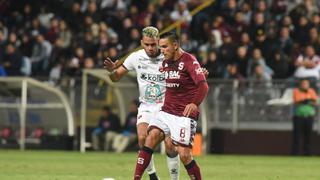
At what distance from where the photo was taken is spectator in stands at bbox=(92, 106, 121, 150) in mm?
28016

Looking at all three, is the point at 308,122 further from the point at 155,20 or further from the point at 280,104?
the point at 155,20

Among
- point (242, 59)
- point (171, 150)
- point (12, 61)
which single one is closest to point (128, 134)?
point (242, 59)

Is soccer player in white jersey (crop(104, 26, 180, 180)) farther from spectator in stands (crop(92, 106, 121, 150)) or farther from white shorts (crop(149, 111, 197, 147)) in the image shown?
spectator in stands (crop(92, 106, 121, 150))

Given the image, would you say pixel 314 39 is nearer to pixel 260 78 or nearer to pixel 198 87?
pixel 260 78

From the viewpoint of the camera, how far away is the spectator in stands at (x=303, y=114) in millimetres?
26719

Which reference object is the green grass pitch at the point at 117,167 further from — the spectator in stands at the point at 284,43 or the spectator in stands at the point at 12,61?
the spectator in stands at the point at 284,43

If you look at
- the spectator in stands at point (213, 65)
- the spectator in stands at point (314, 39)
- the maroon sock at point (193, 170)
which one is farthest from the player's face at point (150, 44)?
the spectator in stands at point (314, 39)

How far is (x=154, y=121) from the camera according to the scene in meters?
14.9

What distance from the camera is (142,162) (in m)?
14.6

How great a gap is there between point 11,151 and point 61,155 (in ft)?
7.92

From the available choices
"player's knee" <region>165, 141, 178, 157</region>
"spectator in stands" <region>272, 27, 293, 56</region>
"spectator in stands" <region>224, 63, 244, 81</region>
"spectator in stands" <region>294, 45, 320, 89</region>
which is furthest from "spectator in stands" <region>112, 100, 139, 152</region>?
"player's knee" <region>165, 141, 178, 157</region>

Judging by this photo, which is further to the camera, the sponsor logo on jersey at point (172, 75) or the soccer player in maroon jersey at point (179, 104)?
the sponsor logo on jersey at point (172, 75)

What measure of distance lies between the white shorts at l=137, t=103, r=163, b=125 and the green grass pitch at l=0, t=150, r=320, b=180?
51.8 inches

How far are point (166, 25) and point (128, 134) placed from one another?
4.07 m
